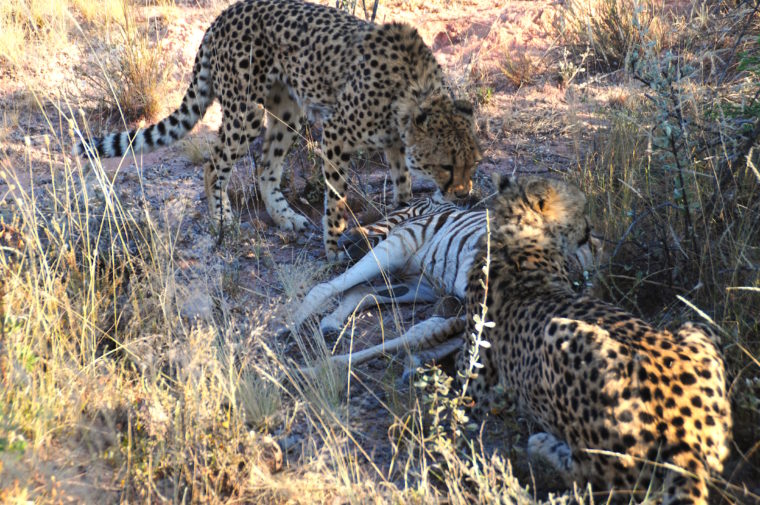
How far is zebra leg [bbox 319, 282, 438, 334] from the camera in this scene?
14.6 feet

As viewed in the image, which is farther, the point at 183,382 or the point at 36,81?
the point at 36,81

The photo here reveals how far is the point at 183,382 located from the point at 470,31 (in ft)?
20.5

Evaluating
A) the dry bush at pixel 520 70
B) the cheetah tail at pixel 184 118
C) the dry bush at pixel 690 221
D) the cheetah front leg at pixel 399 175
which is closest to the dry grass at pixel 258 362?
the dry bush at pixel 690 221

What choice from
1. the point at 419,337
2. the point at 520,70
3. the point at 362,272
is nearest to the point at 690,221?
the point at 419,337

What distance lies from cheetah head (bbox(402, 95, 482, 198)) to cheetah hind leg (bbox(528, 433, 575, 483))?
229 cm

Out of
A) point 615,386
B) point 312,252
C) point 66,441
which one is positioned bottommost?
point 312,252

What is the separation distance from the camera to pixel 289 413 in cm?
345

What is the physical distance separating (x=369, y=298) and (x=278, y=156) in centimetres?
176

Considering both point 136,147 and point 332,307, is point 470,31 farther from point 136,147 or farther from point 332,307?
point 332,307

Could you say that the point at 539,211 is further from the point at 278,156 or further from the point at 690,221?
the point at 278,156

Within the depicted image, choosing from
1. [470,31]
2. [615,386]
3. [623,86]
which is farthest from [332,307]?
[470,31]

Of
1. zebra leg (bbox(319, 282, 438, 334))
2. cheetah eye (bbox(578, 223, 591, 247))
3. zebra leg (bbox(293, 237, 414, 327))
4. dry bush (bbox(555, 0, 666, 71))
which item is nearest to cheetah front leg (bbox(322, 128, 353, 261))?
zebra leg (bbox(293, 237, 414, 327))

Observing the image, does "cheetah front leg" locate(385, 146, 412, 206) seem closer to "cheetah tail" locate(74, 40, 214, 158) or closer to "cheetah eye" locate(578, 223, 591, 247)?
Answer: "cheetah tail" locate(74, 40, 214, 158)

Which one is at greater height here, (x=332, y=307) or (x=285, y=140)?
(x=285, y=140)
